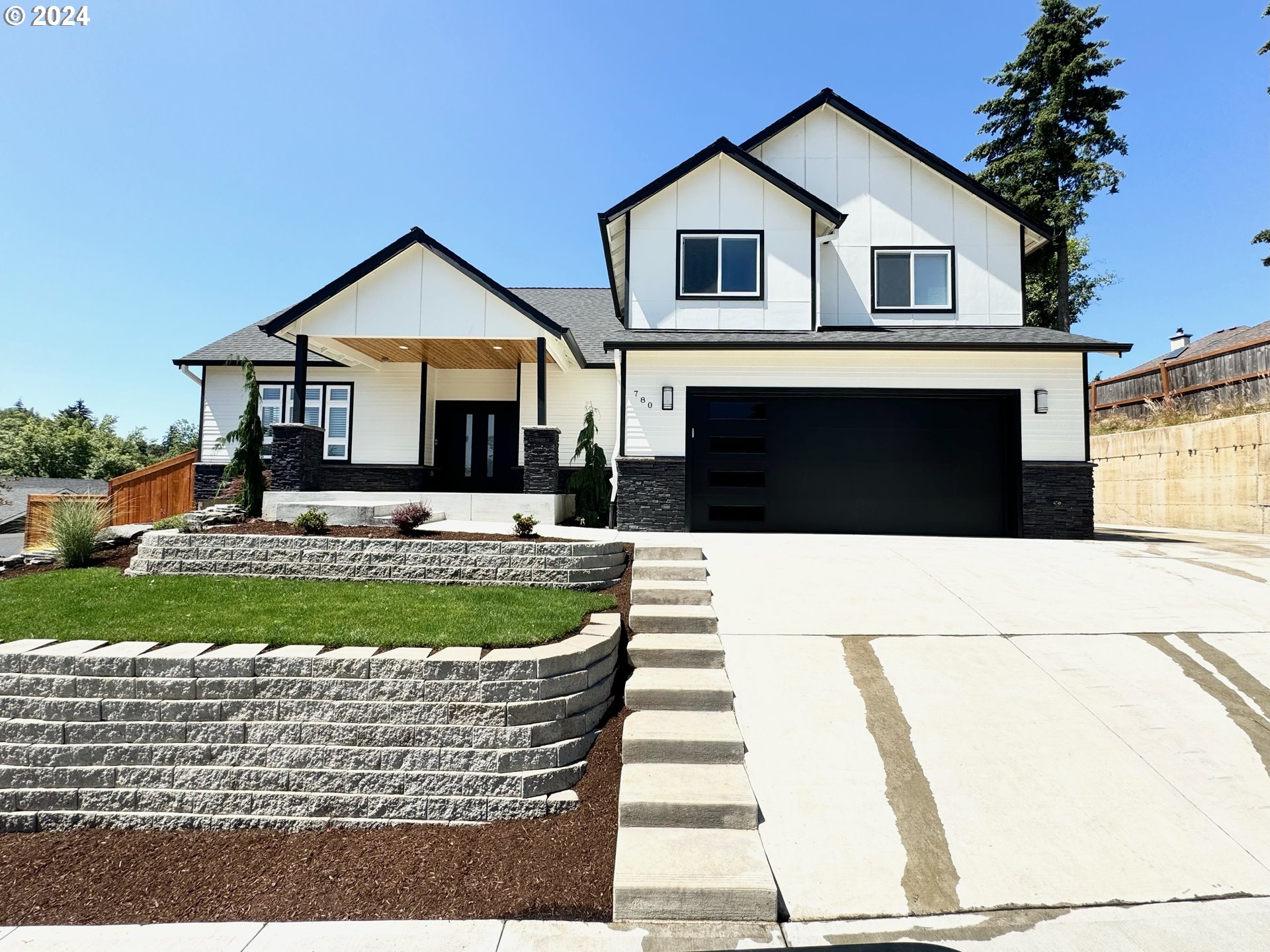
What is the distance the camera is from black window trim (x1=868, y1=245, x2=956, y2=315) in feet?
39.1

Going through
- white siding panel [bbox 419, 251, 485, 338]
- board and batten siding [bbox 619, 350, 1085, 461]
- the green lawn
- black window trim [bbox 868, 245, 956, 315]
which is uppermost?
black window trim [bbox 868, 245, 956, 315]

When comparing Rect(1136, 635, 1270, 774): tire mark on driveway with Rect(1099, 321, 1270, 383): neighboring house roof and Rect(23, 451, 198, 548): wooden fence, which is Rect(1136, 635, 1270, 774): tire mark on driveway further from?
Rect(1099, 321, 1270, 383): neighboring house roof

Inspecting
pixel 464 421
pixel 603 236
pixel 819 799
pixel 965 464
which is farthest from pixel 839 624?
pixel 464 421

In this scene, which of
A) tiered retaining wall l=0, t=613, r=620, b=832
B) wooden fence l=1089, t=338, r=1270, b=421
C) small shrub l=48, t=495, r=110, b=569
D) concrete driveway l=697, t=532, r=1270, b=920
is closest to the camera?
concrete driveway l=697, t=532, r=1270, b=920

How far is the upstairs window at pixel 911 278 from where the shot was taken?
472 inches

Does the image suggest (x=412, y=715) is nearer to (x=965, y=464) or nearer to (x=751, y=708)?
(x=751, y=708)

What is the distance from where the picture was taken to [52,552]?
8070 millimetres

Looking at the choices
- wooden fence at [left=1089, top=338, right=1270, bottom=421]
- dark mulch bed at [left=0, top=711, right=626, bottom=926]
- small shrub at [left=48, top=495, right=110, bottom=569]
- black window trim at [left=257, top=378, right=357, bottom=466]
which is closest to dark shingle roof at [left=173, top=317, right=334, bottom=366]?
black window trim at [left=257, top=378, right=357, bottom=466]

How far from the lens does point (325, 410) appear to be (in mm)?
14172

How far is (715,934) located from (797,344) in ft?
29.3

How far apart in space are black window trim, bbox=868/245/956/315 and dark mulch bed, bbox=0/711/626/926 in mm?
10670

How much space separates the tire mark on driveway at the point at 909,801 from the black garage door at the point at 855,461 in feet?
18.9

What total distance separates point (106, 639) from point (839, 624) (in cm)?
589

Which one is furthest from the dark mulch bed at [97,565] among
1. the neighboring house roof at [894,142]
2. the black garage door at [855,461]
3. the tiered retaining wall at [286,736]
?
the neighboring house roof at [894,142]
